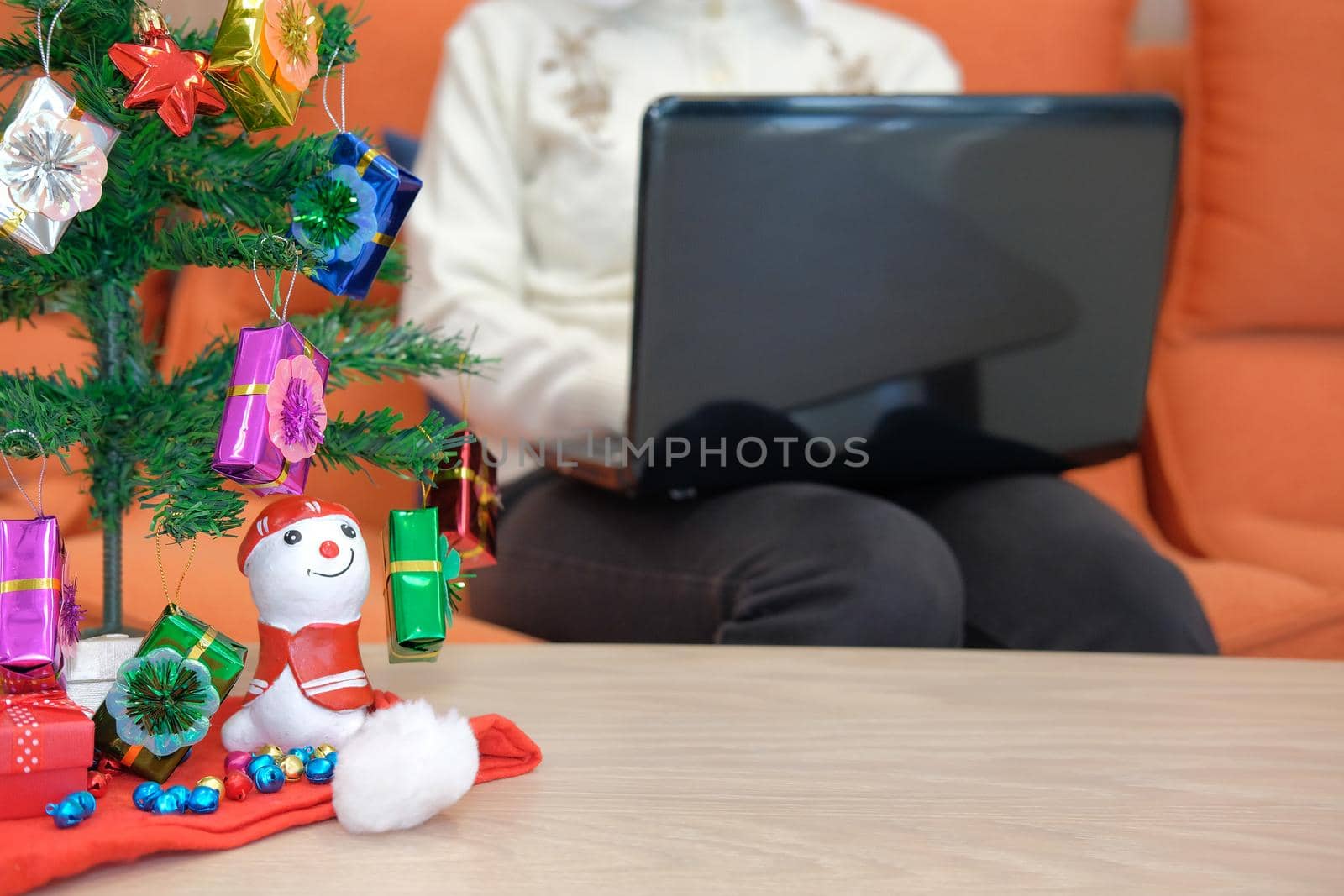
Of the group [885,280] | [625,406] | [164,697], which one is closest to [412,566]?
[164,697]

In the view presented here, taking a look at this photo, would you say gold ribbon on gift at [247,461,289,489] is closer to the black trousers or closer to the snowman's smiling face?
the snowman's smiling face

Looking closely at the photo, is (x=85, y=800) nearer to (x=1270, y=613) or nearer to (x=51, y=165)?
(x=51, y=165)

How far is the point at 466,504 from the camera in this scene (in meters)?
0.56

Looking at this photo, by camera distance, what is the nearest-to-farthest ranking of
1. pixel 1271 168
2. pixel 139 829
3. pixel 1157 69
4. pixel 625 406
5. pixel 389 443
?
pixel 139 829, pixel 389 443, pixel 625 406, pixel 1271 168, pixel 1157 69

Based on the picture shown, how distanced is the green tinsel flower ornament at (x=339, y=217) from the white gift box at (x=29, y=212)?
0.08 metres

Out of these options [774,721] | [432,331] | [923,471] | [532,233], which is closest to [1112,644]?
[923,471]

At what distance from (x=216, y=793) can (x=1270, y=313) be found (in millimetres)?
1323

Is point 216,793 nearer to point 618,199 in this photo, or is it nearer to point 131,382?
point 131,382

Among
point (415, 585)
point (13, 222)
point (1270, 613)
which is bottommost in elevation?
point (1270, 613)

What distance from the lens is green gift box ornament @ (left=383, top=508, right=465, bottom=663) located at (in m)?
0.49

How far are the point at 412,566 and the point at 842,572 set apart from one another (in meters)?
0.44

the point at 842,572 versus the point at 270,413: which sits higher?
the point at 270,413

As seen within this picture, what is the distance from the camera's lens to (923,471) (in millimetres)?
895

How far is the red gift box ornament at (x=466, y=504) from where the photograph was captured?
0.56 m
